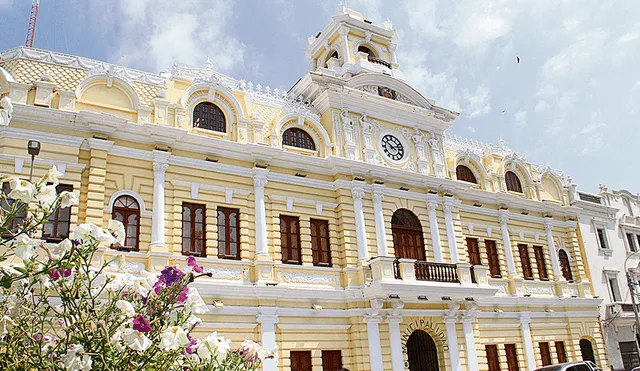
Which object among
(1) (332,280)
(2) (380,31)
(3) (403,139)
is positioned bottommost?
(1) (332,280)

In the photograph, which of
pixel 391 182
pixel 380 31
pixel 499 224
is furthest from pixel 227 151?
pixel 499 224

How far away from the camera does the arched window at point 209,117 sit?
18156 mm

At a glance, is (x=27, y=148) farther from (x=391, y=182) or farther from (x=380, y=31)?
(x=380, y=31)

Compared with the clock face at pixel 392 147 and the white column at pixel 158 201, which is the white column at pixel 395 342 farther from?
the white column at pixel 158 201

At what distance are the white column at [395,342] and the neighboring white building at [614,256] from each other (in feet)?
44.6

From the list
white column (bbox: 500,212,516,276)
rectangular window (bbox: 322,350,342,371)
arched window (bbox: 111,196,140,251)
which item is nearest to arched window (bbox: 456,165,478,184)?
white column (bbox: 500,212,516,276)

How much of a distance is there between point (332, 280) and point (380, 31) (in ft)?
40.6

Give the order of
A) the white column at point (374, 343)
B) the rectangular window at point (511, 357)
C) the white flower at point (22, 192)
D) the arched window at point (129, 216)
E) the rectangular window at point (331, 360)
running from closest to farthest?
the white flower at point (22, 192) < the arched window at point (129, 216) < the rectangular window at point (331, 360) < the white column at point (374, 343) < the rectangular window at point (511, 357)

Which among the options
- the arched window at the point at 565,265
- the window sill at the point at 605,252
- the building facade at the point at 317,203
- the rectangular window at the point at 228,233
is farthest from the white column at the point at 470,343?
the window sill at the point at 605,252

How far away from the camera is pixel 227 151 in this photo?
1797cm

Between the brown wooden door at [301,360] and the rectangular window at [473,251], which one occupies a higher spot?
the rectangular window at [473,251]

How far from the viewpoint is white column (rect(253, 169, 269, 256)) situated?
57.4 feet

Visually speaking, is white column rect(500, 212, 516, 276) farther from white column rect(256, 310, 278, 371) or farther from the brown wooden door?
white column rect(256, 310, 278, 371)

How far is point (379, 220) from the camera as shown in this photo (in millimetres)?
20031
